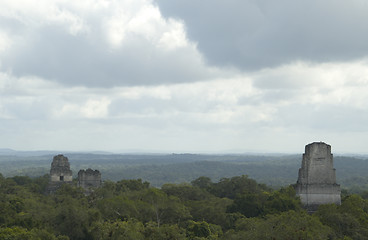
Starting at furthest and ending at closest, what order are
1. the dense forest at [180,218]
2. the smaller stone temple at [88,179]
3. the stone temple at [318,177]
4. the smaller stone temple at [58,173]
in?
1. the smaller stone temple at [58,173]
2. the smaller stone temple at [88,179]
3. the stone temple at [318,177]
4. the dense forest at [180,218]

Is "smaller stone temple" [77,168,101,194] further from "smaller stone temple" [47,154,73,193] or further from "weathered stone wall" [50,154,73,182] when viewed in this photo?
"weathered stone wall" [50,154,73,182]

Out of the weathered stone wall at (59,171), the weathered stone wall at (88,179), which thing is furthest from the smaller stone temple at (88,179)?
the weathered stone wall at (59,171)

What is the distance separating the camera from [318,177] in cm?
3631

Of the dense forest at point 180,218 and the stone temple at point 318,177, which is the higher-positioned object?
the stone temple at point 318,177

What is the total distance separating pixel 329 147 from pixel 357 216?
6234mm

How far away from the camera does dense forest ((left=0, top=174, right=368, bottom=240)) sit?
27.6 meters

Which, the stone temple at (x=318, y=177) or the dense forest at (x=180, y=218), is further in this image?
the stone temple at (x=318, y=177)

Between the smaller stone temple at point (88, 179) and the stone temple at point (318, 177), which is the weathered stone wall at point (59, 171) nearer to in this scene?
the smaller stone temple at point (88, 179)

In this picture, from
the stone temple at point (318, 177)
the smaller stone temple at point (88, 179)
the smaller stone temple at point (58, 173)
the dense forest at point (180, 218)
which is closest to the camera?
the dense forest at point (180, 218)

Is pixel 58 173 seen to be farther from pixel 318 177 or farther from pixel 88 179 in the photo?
pixel 318 177

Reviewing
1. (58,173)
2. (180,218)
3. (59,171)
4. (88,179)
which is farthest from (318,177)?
(58,173)

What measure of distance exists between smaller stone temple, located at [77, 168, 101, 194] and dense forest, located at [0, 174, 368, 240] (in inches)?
217

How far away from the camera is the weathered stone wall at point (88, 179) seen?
193ft

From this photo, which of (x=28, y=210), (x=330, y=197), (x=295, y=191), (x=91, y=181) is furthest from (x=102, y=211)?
(x=91, y=181)
